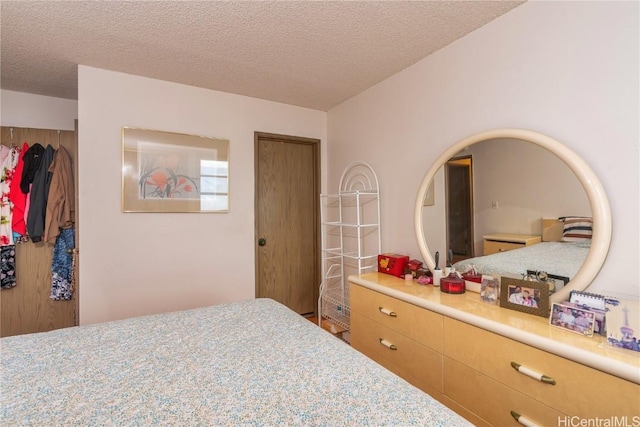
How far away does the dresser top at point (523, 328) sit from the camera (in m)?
1.03

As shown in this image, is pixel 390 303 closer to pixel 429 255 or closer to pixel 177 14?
pixel 429 255

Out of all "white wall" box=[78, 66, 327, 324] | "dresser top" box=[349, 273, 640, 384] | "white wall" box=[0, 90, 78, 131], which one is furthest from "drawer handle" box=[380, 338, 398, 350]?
"white wall" box=[0, 90, 78, 131]

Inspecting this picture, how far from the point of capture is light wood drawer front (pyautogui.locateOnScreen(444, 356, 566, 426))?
1.19 metres

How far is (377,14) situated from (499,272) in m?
1.65

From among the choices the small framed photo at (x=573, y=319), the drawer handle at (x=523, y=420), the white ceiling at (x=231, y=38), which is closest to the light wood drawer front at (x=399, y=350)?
the drawer handle at (x=523, y=420)

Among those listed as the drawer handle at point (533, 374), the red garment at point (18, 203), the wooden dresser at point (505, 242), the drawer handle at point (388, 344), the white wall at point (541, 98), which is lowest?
the drawer handle at point (388, 344)

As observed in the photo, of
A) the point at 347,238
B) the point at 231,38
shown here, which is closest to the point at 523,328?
the point at 347,238

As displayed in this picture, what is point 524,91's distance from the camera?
1.66m

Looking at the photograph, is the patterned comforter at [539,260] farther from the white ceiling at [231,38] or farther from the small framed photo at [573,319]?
the white ceiling at [231,38]

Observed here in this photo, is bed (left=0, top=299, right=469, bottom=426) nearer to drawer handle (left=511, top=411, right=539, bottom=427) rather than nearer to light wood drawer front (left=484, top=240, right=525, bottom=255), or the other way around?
drawer handle (left=511, top=411, right=539, bottom=427)

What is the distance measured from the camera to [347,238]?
3135 mm

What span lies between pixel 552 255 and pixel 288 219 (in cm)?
235

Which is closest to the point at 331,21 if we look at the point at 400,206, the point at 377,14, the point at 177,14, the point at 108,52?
the point at 377,14

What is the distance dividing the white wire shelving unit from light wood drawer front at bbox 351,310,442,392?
1.99 feet
